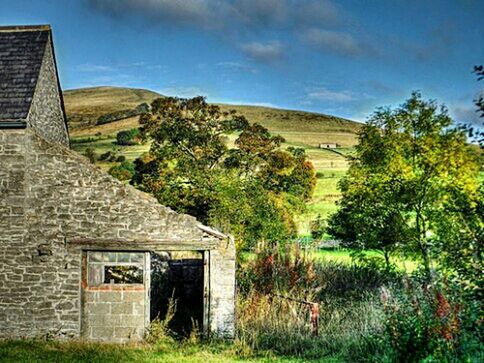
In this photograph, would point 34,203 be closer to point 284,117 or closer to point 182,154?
point 182,154

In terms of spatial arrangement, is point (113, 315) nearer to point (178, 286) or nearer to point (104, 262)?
point (104, 262)

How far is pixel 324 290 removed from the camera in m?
23.8

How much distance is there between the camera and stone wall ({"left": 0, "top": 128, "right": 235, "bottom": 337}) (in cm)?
1827

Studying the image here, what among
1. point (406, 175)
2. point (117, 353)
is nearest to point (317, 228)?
point (406, 175)

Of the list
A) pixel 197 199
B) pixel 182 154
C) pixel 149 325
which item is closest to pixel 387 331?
pixel 149 325

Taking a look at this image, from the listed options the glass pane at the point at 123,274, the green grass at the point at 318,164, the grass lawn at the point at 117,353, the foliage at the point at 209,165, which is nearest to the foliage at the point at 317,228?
the green grass at the point at 318,164

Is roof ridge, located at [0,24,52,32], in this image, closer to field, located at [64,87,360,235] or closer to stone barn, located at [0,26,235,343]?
stone barn, located at [0,26,235,343]

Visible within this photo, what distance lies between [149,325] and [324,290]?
765 centimetres

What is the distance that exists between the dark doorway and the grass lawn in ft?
15.4

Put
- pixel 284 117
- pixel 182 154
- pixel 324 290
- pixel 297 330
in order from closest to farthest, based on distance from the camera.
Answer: pixel 297 330, pixel 324 290, pixel 182 154, pixel 284 117

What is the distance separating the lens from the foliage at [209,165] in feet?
116

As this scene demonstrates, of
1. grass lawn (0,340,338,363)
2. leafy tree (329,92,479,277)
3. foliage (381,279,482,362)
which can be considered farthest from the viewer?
leafy tree (329,92,479,277)

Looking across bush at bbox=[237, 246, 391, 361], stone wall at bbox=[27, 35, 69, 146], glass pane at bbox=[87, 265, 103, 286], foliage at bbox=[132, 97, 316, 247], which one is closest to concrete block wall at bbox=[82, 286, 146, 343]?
glass pane at bbox=[87, 265, 103, 286]

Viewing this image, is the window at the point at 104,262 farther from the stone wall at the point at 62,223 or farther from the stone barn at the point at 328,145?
the stone barn at the point at 328,145
